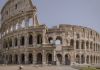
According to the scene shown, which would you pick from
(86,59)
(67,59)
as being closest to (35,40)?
(67,59)

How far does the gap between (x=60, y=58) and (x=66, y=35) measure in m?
6.73

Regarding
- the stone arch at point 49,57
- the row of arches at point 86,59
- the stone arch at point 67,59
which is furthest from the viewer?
the row of arches at point 86,59

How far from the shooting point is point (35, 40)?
139 feet

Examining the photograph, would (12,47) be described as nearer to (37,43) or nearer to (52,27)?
(37,43)

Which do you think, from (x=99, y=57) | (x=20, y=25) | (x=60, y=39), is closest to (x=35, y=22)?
(x=20, y=25)

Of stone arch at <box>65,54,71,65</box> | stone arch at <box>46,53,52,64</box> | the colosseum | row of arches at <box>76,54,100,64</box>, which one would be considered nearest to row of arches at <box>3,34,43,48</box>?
the colosseum

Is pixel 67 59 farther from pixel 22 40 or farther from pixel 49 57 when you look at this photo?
pixel 22 40

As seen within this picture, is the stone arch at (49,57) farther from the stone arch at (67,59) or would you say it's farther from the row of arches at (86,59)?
the row of arches at (86,59)

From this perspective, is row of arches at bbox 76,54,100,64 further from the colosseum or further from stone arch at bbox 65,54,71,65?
stone arch at bbox 65,54,71,65

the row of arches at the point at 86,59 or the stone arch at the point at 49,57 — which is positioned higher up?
the stone arch at the point at 49,57

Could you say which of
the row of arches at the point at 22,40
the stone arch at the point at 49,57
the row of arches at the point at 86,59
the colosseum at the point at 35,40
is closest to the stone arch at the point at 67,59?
the colosseum at the point at 35,40

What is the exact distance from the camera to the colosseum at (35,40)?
1641 inches

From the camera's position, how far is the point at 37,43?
43.3 meters

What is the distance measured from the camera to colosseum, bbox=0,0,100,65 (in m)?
41.7
